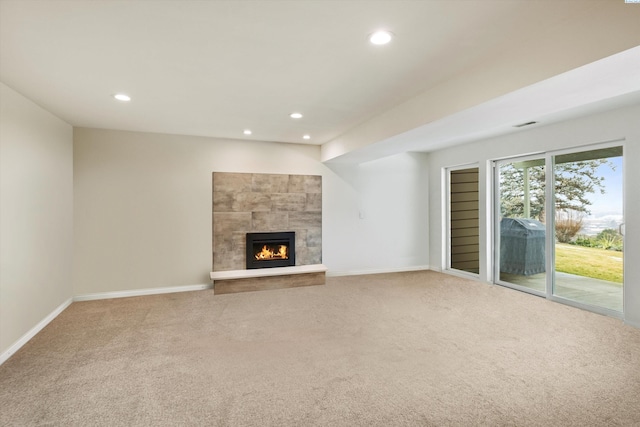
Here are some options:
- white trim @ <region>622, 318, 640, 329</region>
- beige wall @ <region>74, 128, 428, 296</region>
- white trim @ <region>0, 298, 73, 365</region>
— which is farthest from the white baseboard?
white trim @ <region>0, 298, 73, 365</region>

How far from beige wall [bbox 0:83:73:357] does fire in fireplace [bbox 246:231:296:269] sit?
2.48 meters

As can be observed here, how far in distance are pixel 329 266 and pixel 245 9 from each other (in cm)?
472

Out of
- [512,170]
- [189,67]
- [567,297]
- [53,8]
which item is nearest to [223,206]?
[189,67]

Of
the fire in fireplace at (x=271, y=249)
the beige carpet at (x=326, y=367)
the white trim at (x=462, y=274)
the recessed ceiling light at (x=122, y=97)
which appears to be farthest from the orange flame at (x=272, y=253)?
the white trim at (x=462, y=274)

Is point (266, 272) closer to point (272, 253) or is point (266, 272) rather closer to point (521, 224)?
point (272, 253)

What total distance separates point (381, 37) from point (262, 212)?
384cm

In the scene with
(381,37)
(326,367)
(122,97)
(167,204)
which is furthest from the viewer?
(167,204)

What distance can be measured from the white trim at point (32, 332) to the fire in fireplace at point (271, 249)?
246cm

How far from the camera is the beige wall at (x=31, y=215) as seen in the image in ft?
9.63

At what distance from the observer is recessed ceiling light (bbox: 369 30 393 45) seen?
2061 mm

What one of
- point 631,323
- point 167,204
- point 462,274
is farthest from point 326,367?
point 462,274

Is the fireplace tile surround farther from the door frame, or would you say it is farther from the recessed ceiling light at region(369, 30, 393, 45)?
the recessed ceiling light at region(369, 30, 393, 45)

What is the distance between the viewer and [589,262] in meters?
4.19

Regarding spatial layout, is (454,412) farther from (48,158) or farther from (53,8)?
(48,158)
